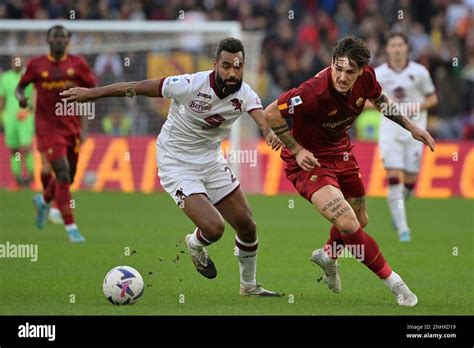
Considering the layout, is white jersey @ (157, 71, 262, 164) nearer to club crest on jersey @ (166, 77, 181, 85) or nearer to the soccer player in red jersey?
club crest on jersey @ (166, 77, 181, 85)

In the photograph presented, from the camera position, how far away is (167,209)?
66.3ft

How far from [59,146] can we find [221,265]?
333cm

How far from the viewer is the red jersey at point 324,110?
9828mm

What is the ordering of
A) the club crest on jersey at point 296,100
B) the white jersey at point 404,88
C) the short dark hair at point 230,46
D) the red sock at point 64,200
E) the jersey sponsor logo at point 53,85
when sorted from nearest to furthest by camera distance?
the club crest on jersey at point 296,100 → the short dark hair at point 230,46 → the red sock at point 64,200 → the jersey sponsor logo at point 53,85 → the white jersey at point 404,88

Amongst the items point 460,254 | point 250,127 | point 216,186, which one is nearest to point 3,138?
point 250,127

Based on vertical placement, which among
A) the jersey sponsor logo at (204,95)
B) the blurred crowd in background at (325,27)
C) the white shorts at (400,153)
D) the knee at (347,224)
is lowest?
the knee at (347,224)

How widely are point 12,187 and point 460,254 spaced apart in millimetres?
12785

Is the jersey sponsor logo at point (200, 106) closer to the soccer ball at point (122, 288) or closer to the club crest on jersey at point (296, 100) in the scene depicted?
the club crest on jersey at point (296, 100)

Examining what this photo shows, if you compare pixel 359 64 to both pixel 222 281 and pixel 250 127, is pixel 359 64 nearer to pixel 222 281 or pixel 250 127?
pixel 222 281

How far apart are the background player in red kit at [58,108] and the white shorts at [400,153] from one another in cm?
428

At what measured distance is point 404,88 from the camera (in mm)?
16125

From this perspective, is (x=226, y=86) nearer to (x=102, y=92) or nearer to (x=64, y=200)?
(x=102, y=92)

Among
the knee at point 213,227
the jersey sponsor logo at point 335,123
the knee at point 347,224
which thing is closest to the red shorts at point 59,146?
the knee at point 213,227

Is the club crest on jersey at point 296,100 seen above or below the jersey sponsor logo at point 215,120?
above
